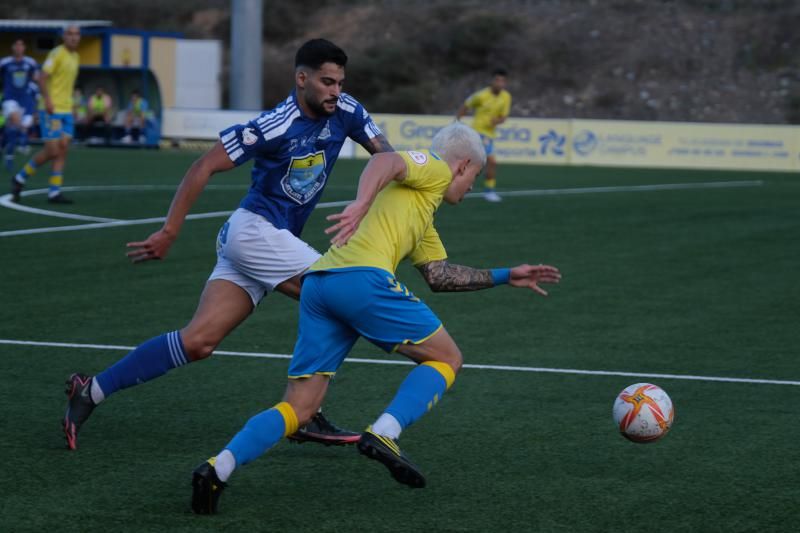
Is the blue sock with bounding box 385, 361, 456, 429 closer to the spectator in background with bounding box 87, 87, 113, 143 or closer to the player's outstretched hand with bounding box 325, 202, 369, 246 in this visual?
the player's outstretched hand with bounding box 325, 202, 369, 246

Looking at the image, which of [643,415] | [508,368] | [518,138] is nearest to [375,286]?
[643,415]

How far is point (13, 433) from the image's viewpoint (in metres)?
6.09

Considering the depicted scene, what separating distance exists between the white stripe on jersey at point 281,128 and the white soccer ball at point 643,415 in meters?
1.92

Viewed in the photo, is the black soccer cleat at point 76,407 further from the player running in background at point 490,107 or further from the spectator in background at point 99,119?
the spectator in background at point 99,119

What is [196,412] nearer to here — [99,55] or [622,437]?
[622,437]

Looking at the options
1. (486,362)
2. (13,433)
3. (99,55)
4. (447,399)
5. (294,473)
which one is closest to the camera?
(294,473)

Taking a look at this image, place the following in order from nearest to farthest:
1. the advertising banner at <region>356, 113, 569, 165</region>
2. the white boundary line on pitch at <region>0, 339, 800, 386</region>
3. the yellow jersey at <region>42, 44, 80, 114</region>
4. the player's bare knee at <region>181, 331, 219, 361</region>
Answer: the player's bare knee at <region>181, 331, 219, 361</region> → the white boundary line on pitch at <region>0, 339, 800, 386</region> → the yellow jersey at <region>42, 44, 80, 114</region> → the advertising banner at <region>356, 113, 569, 165</region>

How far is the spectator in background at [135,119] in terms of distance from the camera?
38969 millimetres

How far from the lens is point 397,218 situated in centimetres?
507

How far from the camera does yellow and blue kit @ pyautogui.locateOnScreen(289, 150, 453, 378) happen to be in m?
4.93

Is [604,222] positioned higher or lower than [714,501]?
higher

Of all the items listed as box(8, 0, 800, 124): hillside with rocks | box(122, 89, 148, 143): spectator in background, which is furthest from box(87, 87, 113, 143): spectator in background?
box(8, 0, 800, 124): hillside with rocks

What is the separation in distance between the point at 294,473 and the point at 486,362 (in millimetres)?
2844

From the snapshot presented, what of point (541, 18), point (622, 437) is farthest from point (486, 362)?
point (541, 18)
